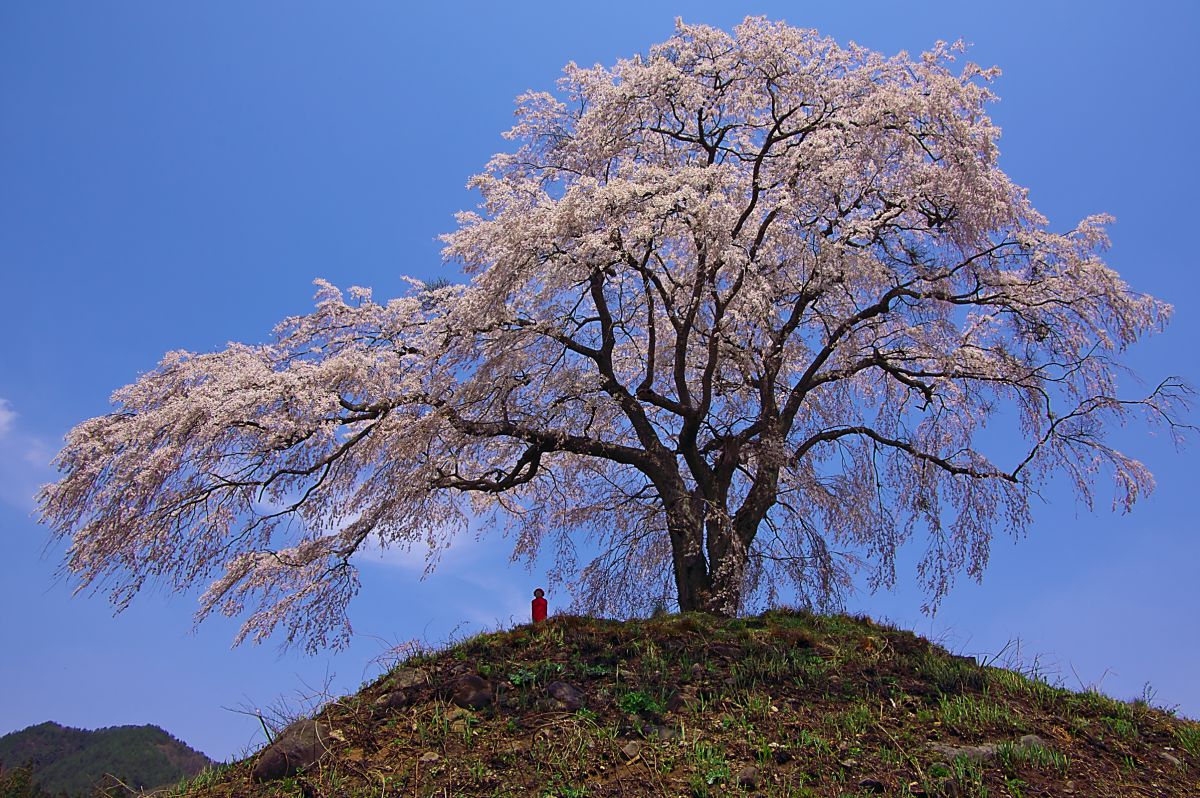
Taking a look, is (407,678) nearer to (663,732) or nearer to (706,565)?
(663,732)

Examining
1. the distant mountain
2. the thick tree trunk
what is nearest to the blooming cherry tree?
the thick tree trunk

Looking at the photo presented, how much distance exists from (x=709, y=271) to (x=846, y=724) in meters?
6.57

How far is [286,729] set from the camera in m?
9.42

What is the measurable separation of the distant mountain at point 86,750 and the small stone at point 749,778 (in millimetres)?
29538

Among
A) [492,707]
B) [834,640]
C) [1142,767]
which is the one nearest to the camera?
[1142,767]

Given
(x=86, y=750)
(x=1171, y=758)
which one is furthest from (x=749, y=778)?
(x=86, y=750)

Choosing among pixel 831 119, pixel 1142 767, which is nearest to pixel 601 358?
pixel 831 119

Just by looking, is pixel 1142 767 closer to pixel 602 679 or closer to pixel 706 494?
pixel 602 679

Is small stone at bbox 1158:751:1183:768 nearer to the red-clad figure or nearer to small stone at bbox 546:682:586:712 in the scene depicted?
small stone at bbox 546:682:586:712

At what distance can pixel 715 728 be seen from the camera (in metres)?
8.57

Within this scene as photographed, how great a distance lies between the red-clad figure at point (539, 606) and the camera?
38.0 ft

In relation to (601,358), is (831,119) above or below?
above

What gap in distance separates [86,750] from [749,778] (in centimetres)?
3981

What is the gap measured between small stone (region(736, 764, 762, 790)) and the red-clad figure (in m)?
4.25
